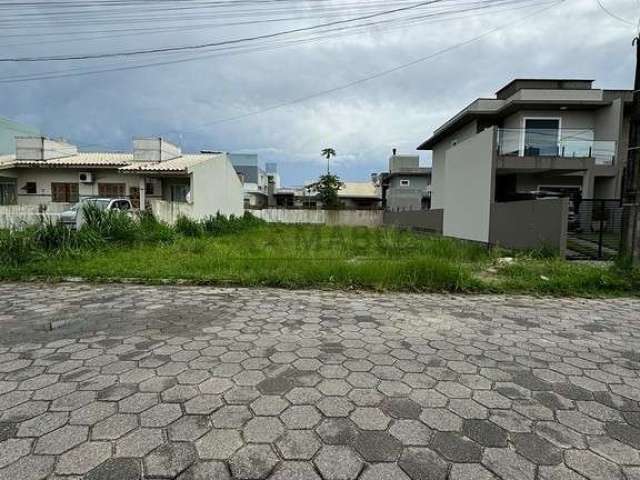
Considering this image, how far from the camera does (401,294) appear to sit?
595 centimetres

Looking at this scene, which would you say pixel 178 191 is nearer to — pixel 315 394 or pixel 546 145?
pixel 546 145

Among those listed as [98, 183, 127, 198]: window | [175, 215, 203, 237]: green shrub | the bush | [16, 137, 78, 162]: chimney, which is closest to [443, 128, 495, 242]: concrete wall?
the bush

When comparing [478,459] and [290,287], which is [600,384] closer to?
[478,459]

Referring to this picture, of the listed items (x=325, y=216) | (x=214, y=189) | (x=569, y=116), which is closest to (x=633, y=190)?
(x=569, y=116)

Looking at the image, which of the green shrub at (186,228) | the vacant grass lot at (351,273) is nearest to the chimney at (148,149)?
the green shrub at (186,228)

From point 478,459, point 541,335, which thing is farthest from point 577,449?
point 541,335

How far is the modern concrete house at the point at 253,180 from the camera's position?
4097 cm

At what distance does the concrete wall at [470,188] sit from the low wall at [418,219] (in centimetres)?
182

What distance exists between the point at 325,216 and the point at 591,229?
22000 millimetres

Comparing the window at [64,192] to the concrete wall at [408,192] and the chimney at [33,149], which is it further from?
the concrete wall at [408,192]

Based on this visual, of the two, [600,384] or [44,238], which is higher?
[44,238]

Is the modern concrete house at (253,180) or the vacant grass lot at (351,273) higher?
the modern concrete house at (253,180)

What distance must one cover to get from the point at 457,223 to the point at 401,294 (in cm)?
1060

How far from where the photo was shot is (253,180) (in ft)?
138
